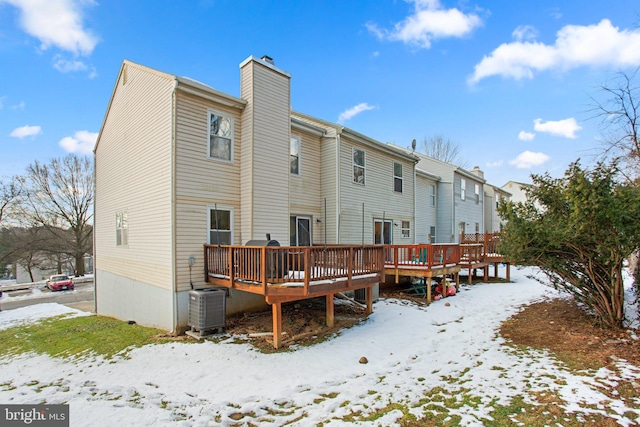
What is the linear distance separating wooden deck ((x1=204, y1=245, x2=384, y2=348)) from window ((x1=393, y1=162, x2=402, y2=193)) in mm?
7081

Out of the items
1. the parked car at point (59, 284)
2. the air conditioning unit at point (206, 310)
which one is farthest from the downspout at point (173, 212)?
the parked car at point (59, 284)

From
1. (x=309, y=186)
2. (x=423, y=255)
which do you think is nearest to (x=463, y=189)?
(x=423, y=255)

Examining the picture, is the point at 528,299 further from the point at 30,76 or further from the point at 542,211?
the point at 30,76

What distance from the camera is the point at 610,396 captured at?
12.7ft

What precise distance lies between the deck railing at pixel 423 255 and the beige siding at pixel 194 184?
5.49 metres

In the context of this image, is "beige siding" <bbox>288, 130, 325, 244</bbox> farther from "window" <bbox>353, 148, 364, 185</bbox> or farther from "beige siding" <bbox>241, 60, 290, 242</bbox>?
"window" <bbox>353, 148, 364, 185</bbox>

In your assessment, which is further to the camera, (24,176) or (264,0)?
(24,176)

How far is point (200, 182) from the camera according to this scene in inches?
325

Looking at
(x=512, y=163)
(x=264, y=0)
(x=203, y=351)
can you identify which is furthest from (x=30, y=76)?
(x=512, y=163)

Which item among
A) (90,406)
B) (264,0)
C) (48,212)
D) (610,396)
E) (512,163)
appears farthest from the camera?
(48,212)

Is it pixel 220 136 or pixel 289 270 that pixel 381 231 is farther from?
pixel 220 136

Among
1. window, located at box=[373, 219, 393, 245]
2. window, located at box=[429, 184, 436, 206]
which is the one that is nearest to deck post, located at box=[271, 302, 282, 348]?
window, located at box=[373, 219, 393, 245]

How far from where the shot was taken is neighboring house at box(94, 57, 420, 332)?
7983 millimetres

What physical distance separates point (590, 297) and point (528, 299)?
330 centimetres
